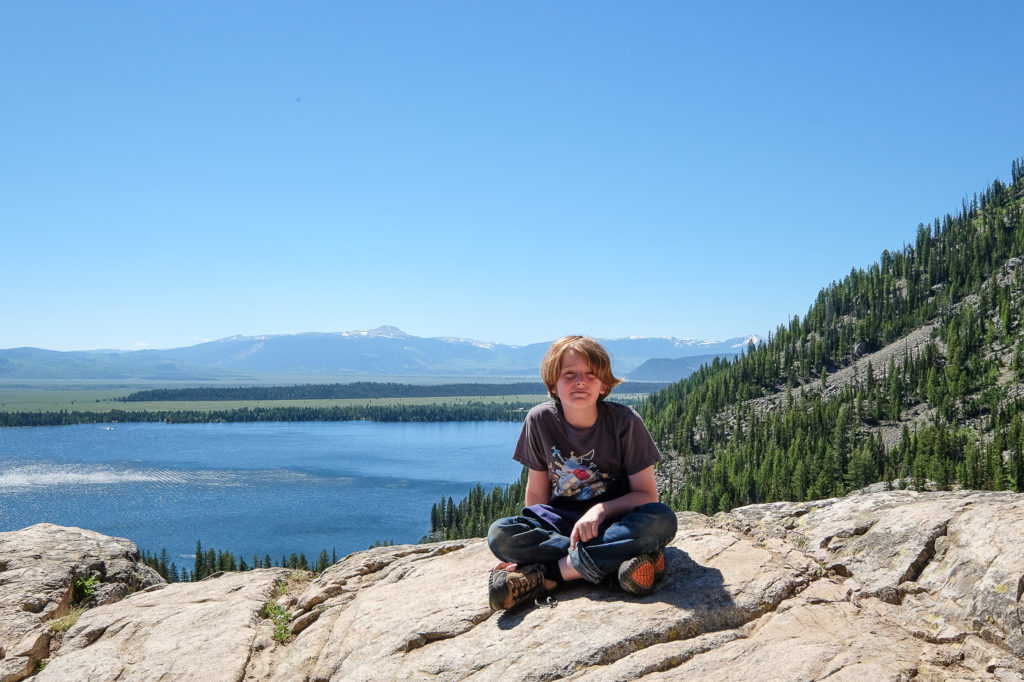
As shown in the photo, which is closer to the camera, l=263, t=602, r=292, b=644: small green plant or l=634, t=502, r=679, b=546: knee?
l=634, t=502, r=679, b=546: knee

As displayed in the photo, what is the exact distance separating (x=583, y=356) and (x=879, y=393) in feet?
485

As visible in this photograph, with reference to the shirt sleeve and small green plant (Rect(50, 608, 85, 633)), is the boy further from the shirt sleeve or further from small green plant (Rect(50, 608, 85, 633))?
small green plant (Rect(50, 608, 85, 633))

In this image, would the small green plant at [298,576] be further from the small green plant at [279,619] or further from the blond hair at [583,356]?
the blond hair at [583,356]

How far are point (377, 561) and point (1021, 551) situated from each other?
8.83 m

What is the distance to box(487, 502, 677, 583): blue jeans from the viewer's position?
23.8 feet

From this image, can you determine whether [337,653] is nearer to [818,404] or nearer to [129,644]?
[129,644]

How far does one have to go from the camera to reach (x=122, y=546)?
1344cm

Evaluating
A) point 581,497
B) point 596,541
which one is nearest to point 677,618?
point 596,541

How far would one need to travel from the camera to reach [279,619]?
31.9ft

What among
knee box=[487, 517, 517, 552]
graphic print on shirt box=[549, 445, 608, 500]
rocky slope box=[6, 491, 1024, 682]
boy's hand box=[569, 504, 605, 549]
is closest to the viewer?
rocky slope box=[6, 491, 1024, 682]

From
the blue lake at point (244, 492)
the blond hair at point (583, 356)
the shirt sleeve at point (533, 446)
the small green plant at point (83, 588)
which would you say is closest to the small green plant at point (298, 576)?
the small green plant at point (83, 588)

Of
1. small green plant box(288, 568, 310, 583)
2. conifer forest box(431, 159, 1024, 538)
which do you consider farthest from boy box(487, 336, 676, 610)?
conifer forest box(431, 159, 1024, 538)

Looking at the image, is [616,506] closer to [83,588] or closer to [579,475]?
[579,475]

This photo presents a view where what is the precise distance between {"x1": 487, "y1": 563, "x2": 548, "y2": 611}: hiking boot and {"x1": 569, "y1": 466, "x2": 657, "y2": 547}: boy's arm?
54 cm
